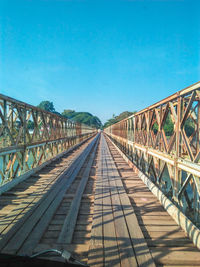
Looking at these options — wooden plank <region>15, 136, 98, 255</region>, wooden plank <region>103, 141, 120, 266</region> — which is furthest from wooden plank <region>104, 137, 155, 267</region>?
wooden plank <region>15, 136, 98, 255</region>

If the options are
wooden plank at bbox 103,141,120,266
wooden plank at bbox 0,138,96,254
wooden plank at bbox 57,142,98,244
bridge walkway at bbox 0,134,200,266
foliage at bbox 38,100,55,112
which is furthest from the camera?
foliage at bbox 38,100,55,112

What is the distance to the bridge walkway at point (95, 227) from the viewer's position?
204 centimetres

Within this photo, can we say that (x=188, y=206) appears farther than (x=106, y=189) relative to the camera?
Yes

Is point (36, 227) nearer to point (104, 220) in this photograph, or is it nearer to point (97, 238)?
point (97, 238)

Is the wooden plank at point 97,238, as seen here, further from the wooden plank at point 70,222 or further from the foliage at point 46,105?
the foliage at point 46,105

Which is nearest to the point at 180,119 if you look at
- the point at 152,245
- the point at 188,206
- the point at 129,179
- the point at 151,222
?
the point at 151,222

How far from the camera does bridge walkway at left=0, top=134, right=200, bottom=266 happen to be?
2035 mm

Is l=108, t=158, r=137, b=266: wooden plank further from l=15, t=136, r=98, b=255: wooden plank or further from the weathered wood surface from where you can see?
l=15, t=136, r=98, b=255: wooden plank

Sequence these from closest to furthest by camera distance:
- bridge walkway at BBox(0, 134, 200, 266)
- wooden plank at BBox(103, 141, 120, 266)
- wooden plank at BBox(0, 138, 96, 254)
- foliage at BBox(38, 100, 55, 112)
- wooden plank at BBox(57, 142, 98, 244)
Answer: wooden plank at BBox(103, 141, 120, 266) < bridge walkway at BBox(0, 134, 200, 266) < wooden plank at BBox(0, 138, 96, 254) < wooden plank at BBox(57, 142, 98, 244) < foliage at BBox(38, 100, 55, 112)

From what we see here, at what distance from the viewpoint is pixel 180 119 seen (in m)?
3.09

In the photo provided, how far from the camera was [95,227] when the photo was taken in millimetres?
2539

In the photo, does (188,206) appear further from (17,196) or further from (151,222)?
(17,196)

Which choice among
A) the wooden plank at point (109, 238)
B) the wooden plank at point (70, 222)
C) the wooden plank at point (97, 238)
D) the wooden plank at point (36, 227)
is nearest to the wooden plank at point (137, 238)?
the wooden plank at point (109, 238)

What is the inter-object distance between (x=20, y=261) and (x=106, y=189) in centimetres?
297
